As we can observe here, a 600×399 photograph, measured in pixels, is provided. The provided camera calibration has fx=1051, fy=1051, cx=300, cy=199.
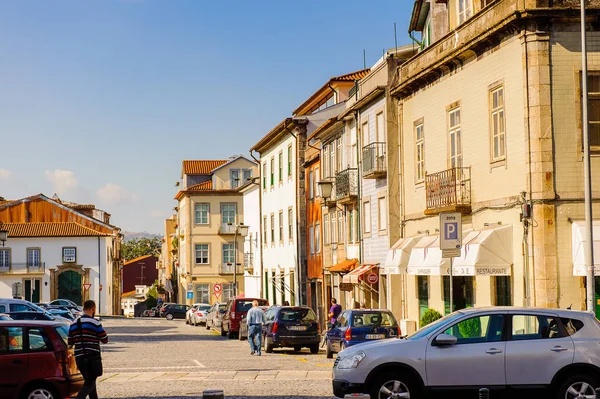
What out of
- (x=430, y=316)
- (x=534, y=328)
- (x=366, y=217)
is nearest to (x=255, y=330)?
(x=430, y=316)

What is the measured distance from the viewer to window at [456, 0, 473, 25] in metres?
30.0

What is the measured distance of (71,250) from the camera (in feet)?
294

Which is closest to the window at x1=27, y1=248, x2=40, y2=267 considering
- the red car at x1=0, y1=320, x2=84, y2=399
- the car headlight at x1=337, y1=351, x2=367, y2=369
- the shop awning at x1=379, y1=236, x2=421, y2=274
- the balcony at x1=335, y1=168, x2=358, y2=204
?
the balcony at x1=335, y1=168, x2=358, y2=204

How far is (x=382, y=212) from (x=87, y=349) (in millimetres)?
22779

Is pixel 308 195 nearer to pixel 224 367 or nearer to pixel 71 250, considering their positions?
pixel 224 367

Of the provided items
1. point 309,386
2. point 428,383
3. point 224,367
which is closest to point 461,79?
point 224,367

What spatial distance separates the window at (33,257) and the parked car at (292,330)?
58.5m

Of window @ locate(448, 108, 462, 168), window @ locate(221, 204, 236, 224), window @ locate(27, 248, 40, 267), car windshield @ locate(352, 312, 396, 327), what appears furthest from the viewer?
window @ locate(221, 204, 236, 224)

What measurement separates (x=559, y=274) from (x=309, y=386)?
7094 millimetres

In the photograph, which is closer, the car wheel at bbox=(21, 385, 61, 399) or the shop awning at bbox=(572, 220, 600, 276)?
the car wheel at bbox=(21, 385, 61, 399)

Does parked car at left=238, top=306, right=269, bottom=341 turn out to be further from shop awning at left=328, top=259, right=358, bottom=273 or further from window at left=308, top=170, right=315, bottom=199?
window at left=308, top=170, right=315, bottom=199

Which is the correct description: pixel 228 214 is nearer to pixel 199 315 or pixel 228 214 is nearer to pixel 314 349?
pixel 199 315

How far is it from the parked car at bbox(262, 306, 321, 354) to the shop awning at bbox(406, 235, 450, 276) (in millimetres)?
3930

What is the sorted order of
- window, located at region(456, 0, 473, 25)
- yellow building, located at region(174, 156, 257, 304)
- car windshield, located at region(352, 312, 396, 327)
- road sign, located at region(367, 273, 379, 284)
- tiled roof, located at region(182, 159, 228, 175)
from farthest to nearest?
1. tiled roof, located at region(182, 159, 228, 175)
2. yellow building, located at region(174, 156, 257, 304)
3. road sign, located at region(367, 273, 379, 284)
4. window, located at region(456, 0, 473, 25)
5. car windshield, located at region(352, 312, 396, 327)
